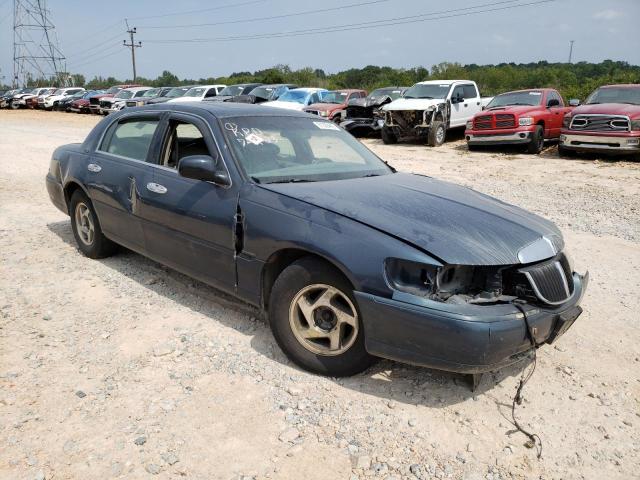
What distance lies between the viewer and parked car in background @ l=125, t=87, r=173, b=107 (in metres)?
27.2

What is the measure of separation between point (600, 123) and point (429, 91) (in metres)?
6.01

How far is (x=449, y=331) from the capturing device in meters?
2.62

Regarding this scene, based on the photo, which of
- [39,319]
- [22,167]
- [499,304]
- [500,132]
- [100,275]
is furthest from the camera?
[500,132]

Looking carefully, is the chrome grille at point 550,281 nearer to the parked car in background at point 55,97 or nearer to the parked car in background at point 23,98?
the parked car in background at point 55,97

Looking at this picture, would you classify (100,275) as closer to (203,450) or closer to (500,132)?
(203,450)

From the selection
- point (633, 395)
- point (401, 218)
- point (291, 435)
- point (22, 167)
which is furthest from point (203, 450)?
point (22, 167)

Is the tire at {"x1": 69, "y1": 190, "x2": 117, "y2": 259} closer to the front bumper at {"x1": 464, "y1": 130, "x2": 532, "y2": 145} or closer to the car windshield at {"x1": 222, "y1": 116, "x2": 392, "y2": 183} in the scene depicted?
the car windshield at {"x1": 222, "y1": 116, "x2": 392, "y2": 183}

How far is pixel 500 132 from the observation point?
14047 mm

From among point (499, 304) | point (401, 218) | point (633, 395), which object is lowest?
point (633, 395)

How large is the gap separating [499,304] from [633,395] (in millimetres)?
1138

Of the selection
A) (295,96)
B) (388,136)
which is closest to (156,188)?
(388,136)

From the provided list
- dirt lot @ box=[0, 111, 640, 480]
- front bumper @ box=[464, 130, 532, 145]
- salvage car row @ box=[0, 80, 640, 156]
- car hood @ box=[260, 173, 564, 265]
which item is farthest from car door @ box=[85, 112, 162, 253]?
front bumper @ box=[464, 130, 532, 145]

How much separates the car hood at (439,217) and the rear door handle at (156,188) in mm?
1038

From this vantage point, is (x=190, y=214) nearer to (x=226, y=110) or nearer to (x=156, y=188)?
(x=156, y=188)
